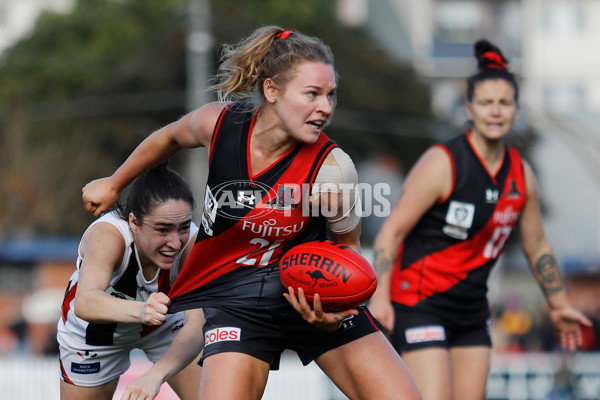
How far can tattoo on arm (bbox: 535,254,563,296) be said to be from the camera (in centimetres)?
575

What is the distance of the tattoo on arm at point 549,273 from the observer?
575cm

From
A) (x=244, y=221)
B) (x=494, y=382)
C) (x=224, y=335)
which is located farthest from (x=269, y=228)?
(x=494, y=382)

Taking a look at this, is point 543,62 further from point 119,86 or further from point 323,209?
point 323,209

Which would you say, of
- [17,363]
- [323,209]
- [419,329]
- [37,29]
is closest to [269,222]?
[323,209]

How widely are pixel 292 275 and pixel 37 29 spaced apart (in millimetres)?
41631

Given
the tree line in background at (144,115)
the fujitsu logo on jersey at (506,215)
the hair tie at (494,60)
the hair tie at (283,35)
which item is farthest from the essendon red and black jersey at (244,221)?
the tree line in background at (144,115)

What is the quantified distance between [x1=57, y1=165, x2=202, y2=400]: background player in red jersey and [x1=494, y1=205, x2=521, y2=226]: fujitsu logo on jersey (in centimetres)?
183

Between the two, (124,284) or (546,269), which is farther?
(546,269)

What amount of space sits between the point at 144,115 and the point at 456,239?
23.5 m

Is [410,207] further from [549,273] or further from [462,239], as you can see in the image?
[549,273]

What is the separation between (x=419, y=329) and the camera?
5.31 m

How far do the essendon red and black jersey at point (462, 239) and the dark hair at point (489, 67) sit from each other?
0.40m

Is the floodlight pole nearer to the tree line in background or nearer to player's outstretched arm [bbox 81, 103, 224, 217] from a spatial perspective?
the tree line in background

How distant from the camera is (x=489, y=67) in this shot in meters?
5.68
